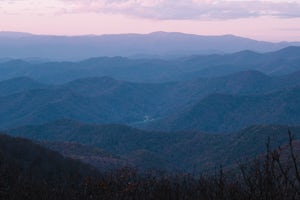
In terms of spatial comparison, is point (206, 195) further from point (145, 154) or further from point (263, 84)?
point (263, 84)

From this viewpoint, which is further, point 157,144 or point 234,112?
point 234,112

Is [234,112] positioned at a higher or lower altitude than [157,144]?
lower

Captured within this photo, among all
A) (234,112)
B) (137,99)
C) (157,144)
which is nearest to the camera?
(157,144)

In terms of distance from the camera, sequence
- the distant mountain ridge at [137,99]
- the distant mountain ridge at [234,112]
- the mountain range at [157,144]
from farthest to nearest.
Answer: the distant mountain ridge at [137,99], the distant mountain ridge at [234,112], the mountain range at [157,144]

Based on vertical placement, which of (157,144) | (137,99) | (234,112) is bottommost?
(137,99)

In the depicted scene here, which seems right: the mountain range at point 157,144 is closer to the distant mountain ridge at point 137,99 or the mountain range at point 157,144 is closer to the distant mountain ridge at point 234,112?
the distant mountain ridge at point 137,99

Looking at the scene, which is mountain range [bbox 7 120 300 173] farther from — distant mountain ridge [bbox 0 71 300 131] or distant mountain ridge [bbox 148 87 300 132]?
distant mountain ridge [bbox 148 87 300 132]

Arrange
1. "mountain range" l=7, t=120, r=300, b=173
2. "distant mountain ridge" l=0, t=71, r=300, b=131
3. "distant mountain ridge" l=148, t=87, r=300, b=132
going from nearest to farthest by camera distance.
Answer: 1. "mountain range" l=7, t=120, r=300, b=173
2. "distant mountain ridge" l=148, t=87, r=300, b=132
3. "distant mountain ridge" l=0, t=71, r=300, b=131

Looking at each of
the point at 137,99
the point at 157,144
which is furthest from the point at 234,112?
the point at 137,99

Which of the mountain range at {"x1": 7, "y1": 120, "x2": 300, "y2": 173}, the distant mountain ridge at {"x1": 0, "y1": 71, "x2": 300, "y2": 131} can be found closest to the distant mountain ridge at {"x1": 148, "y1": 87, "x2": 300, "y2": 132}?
the distant mountain ridge at {"x1": 0, "y1": 71, "x2": 300, "y2": 131}

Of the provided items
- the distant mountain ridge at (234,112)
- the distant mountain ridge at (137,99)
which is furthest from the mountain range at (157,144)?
the distant mountain ridge at (234,112)

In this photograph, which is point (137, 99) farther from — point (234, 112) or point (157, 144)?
point (157, 144)
